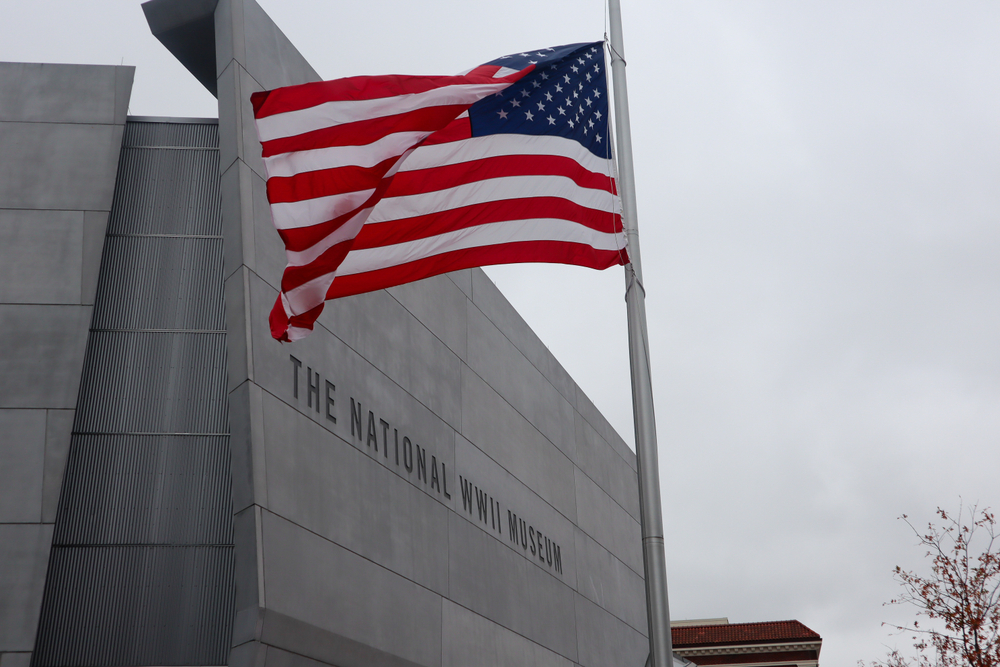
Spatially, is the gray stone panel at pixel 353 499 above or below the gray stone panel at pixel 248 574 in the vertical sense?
above

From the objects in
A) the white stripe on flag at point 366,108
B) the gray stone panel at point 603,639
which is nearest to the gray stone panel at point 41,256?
the white stripe on flag at point 366,108

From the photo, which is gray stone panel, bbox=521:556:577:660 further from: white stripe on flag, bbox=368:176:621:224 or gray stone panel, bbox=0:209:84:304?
white stripe on flag, bbox=368:176:621:224

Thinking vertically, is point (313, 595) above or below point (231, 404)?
below

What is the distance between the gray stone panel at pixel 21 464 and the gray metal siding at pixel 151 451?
0.31 m

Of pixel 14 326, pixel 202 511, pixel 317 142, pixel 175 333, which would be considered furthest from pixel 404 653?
pixel 317 142

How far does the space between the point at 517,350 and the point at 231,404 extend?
9148 mm

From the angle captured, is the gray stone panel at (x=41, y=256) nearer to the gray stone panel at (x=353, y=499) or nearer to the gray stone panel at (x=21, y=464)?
the gray stone panel at (x=21, y=464)

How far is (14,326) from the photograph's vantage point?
11.5 metres

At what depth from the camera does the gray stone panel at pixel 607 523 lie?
2141 centimetres

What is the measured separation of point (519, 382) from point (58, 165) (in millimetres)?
9568

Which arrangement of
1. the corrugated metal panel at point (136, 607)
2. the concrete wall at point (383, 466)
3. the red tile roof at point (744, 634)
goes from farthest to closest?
the red tile roof at point (744, 634), the concrete wall at point (383, 466), the corrugated metal panel at point (136, 607)

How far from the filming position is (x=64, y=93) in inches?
518

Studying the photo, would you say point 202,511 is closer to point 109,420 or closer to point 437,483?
point 109,420

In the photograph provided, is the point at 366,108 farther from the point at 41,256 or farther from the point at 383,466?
the point at 383,466
